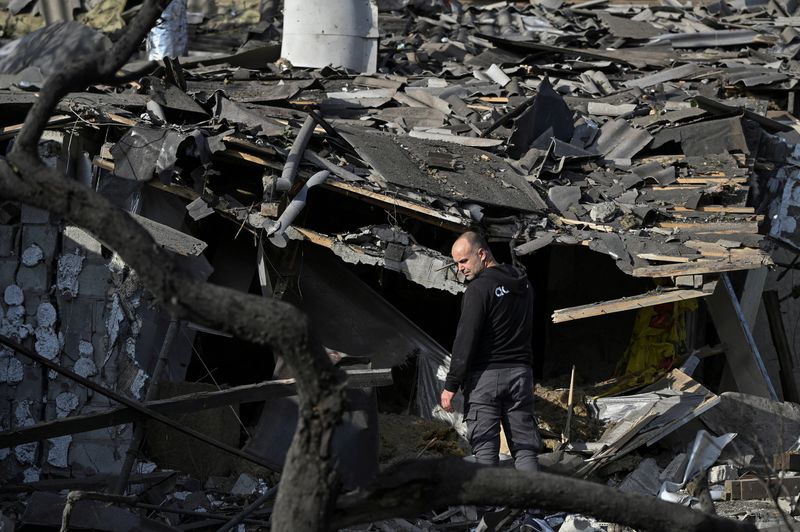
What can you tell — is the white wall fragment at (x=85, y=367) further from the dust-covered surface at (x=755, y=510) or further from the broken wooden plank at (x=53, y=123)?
the dust-covered surface at (x=755, y=510)

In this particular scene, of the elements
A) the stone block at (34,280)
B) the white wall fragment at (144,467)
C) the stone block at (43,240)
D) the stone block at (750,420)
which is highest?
the stone block at (43,240)

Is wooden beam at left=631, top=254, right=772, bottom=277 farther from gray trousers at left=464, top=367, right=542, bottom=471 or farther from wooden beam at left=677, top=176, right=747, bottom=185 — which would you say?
gray trousers at left=464, top=367, right=542, bottom=471

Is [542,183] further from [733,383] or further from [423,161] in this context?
[733,383]

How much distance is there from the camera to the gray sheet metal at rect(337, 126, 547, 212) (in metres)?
9.32

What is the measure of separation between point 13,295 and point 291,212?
7.88ft

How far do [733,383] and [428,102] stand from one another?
4513 millimetres

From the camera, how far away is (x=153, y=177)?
880 centimetres

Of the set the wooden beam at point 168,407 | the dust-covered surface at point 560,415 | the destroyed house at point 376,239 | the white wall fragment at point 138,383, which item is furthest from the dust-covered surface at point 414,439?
the wooden beam at point 168,407

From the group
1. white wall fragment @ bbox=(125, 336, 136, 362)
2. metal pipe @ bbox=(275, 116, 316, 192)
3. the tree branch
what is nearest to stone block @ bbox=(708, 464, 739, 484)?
metal pipe @ bbox=(275, 116, 316, 192)

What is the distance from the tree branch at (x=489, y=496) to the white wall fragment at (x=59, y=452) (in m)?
5.26

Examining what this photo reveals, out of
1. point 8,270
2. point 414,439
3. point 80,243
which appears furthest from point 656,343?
point 8,270

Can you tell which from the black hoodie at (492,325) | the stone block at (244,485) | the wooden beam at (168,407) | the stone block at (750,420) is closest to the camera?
the wooden beam at (168,407)

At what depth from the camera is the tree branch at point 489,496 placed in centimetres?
408

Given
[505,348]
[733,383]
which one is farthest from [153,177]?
[733,383]
